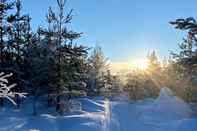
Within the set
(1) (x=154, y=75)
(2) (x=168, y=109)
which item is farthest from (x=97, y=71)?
(2) (x=168, y=109)

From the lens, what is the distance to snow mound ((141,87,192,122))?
35.4 metres

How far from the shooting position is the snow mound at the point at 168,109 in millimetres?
35375

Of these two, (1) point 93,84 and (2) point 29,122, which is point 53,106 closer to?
(2) point 29,122

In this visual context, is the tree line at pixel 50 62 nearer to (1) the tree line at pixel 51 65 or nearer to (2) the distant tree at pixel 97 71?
(1) the tree line at pixel 51 65

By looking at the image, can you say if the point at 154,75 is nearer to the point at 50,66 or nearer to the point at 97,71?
the point at 97,71

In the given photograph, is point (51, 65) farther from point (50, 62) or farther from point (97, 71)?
point (97, 71)

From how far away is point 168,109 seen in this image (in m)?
38.5

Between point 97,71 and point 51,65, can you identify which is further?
point 97,71

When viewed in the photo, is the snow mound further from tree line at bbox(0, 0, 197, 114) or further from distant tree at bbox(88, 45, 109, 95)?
distant tree at bbox(88, 45, 109, 95)

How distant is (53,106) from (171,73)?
2126cm

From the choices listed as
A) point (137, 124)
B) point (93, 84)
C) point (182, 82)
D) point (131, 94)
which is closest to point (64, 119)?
point (137, 124)

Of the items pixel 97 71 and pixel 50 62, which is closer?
pixel 50 62

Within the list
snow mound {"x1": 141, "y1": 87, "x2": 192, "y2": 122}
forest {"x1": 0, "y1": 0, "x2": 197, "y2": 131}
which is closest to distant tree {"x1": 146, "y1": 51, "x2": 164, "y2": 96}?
forest {"x1": 0, "y1": 0, "x2": 197, "y2": 131}

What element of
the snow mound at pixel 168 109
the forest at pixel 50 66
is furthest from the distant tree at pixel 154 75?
the snow mound at pixel 168 109
